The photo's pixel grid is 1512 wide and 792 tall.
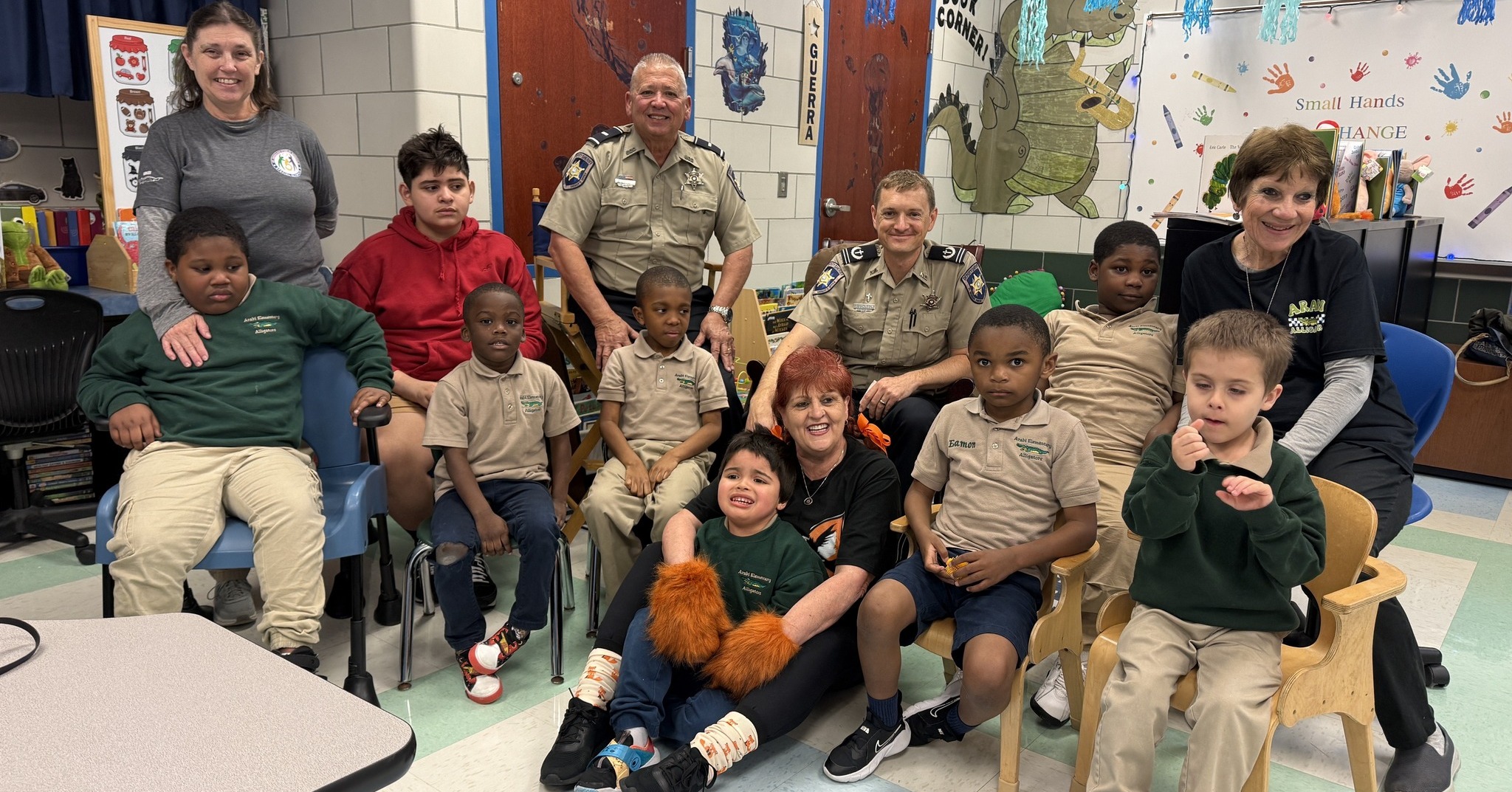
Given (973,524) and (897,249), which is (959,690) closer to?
(973,524)

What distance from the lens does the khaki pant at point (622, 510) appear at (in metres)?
2.54

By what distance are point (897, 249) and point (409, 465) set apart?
5.03 feet

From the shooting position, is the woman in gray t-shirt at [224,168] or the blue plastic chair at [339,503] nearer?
the blue plastic chair at [339,503]

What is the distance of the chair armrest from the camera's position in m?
1.74

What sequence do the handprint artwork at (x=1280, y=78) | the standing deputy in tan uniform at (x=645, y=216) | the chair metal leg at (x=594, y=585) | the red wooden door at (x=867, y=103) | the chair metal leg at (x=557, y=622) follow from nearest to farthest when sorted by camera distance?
1. the chair metal leg at (x=557, y=622)
2. the chair metal leg at (x=594, y=585)
3. the standing deputy in tan uniform at (x=645, y=216)
4. the handprint artwork at (x=1280, y=78)
5. the red wooden door at (x=867, y=103)

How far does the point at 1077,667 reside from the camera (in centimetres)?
212

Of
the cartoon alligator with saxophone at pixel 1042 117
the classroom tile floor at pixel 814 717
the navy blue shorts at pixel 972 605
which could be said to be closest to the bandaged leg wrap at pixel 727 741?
the classroom tile floor at pixel 814 717

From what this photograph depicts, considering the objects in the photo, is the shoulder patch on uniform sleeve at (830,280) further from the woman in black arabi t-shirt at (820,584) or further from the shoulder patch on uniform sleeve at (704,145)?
the shoulder patch on uniform sleeve at (704,145)

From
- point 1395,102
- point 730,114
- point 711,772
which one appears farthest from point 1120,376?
point 1395,102

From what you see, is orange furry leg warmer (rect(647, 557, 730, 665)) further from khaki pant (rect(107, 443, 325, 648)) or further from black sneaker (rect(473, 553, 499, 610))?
black sneaker (rect(473, 553, 499, 610))

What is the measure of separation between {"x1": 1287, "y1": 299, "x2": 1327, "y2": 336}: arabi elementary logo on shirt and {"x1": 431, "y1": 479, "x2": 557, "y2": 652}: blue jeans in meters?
1.86

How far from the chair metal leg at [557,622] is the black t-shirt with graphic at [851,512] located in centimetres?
40

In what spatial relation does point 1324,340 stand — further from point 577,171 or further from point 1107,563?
point 577,171

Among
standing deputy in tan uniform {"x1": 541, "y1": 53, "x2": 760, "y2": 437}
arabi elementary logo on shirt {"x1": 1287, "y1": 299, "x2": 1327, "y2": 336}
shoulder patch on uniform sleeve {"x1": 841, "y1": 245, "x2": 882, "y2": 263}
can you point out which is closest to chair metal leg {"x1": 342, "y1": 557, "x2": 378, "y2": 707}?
standing deputy in tan uniform {"x1": 541, "y1": 53, "x2": 760, "y2": 437}
